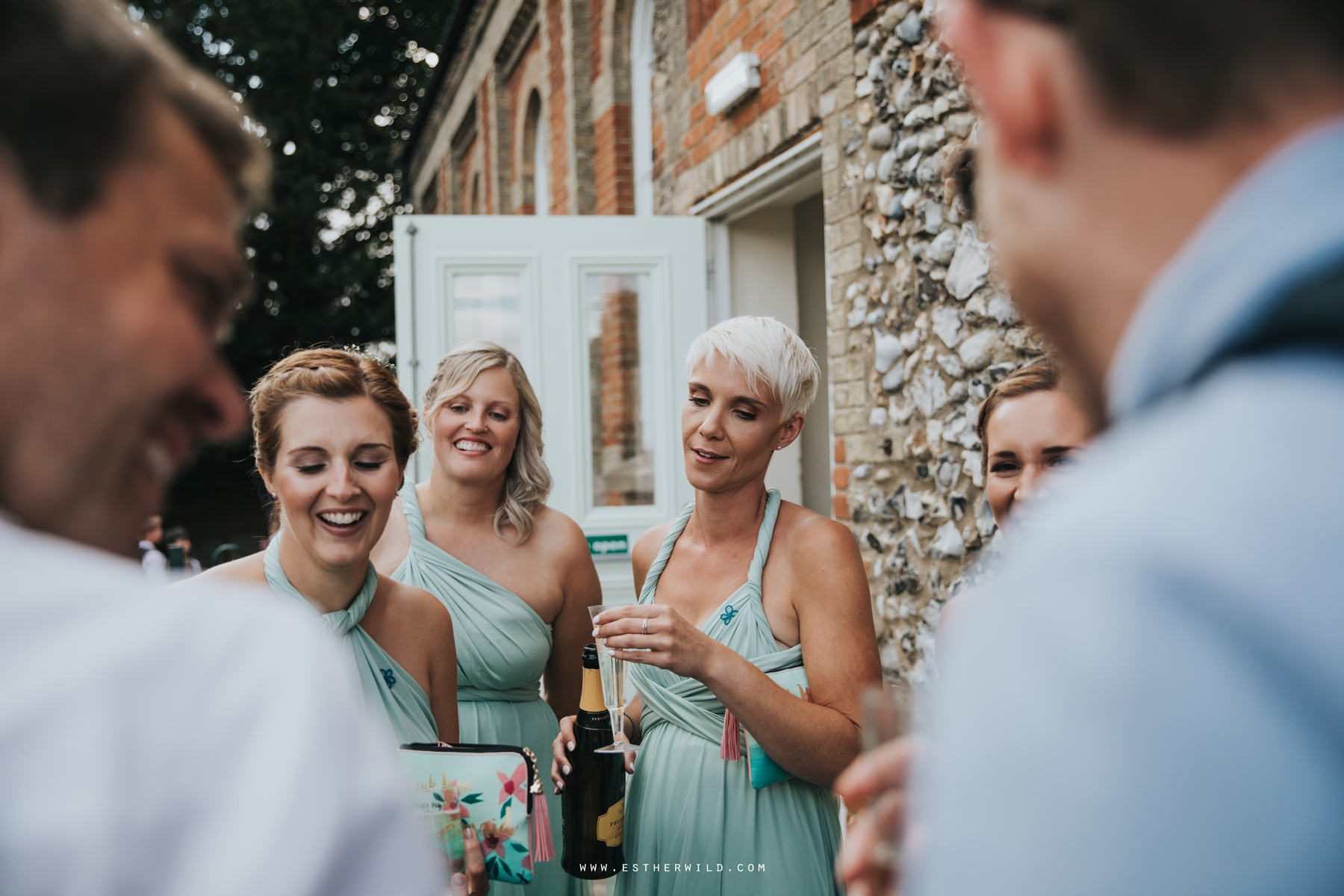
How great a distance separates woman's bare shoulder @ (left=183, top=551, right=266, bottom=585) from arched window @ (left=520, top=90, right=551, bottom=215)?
8215 mm

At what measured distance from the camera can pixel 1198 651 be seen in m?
0.40

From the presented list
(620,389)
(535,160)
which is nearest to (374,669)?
(620,389)

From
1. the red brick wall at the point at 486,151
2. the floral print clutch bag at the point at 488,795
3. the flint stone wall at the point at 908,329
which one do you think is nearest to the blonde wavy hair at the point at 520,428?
the floral print clutch bag at the point at 488,795

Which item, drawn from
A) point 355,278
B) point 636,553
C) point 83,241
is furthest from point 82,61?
point 355,278

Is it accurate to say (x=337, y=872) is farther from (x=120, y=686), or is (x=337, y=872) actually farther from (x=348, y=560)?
(x=348, y=560)

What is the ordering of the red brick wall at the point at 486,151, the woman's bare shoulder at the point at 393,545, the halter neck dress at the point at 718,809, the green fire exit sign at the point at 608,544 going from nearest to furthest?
the halter neck dress at the point at 718,809
the woman's bare shoulder at the point at 393,545
the green fire exit sign at the point at 608,544
the red brick wall at the point at 486,151

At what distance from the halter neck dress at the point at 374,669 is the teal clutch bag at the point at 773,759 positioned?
75cm

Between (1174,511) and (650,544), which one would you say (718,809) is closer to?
(650,544)

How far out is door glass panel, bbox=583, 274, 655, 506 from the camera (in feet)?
17.8

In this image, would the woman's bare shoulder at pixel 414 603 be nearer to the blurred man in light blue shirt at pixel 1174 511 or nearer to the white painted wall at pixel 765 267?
the blurred man in light blue shirt at pixel 1174 511

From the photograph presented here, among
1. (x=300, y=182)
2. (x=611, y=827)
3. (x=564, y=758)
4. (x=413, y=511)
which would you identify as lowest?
(x=611, y=827)

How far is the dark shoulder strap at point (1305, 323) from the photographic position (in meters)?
0.44

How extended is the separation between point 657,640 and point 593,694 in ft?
1.29

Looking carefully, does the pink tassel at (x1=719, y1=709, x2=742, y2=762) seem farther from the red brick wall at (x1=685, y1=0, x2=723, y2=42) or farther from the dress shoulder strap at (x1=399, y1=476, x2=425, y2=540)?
the red brick wall at (x1=685, y1=0, x2=723, y2=42)
